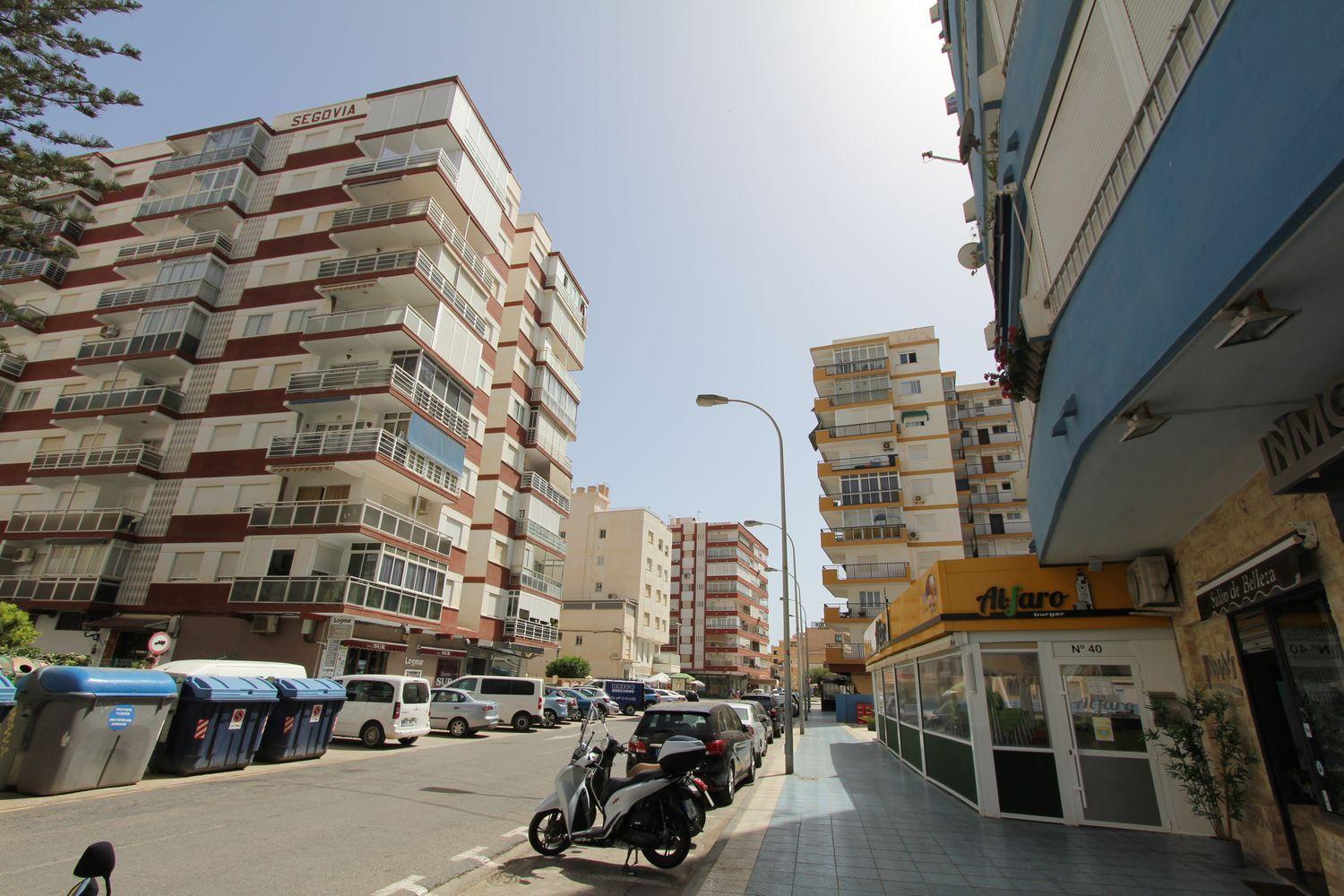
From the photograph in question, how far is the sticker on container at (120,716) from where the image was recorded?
29.0 feet

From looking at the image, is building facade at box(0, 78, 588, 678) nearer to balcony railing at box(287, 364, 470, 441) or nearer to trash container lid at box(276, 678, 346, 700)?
balcony railing at box(287, 364, 470, 441)

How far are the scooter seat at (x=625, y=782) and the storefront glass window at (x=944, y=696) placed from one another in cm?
593

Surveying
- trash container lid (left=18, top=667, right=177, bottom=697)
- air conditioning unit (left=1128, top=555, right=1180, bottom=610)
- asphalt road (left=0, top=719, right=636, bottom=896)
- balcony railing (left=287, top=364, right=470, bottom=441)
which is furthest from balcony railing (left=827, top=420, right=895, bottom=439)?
trash container lid (left=18, top=667, right=177, bottom=697)

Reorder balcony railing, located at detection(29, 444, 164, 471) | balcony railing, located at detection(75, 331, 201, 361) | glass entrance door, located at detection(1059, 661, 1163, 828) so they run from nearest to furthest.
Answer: glass entrance door, located at detection(1059, 661, 1163, 828), balcony railing, located at detection(29, 444, 164, 471), balcony railing, located at detection(75, 331, 201, 361)

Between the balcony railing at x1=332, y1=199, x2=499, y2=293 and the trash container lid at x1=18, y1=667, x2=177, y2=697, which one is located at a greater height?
the balcony railing at x1=332, y1=199, x2=499, y2=293

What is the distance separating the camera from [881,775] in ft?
45.3

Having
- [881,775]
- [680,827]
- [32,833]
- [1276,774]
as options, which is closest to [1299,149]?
[680,827]

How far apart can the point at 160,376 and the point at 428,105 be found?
17.9 m

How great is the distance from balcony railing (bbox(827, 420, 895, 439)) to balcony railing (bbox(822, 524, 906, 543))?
22.1ft

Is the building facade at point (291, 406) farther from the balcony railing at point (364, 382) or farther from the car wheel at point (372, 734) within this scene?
the car wheel at point (372, 734)

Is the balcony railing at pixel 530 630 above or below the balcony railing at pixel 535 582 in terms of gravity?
below

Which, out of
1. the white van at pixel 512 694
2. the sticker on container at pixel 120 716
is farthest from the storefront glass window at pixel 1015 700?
the white van at pixel 512 694

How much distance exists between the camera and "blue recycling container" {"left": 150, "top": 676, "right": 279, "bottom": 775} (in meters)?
10.4

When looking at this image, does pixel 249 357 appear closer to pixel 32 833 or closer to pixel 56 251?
pixel 56 251
